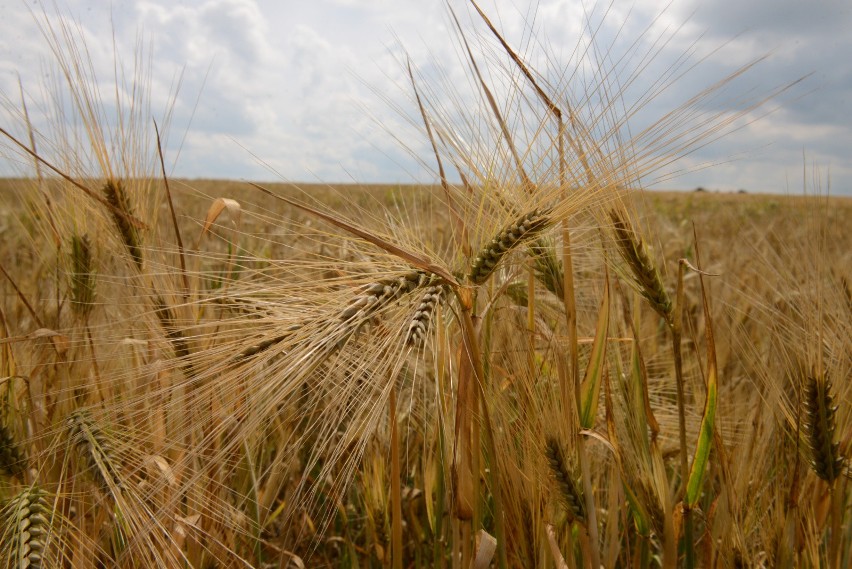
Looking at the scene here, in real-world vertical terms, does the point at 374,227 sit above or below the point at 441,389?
above

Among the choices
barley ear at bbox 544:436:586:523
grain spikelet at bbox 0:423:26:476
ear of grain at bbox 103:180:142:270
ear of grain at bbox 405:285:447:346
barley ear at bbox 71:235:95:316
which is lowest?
barley ear at bbox 544:436:586:523

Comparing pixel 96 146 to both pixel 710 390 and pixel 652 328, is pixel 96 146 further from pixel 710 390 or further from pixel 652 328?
pixel 652 328

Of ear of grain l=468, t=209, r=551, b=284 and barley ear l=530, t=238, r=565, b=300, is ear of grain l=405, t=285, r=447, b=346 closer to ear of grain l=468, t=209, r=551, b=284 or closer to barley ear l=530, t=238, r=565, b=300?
ear of grain l=468, t=209, r=551, b=284

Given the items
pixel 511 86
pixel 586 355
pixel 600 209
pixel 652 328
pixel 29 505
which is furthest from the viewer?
pixel 652 328

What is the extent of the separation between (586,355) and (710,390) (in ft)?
1.82

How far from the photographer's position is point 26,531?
94 centimetres

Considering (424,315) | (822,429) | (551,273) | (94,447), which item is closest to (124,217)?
(94,447)

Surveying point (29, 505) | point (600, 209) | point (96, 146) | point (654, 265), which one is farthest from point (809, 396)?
point (96, 146)

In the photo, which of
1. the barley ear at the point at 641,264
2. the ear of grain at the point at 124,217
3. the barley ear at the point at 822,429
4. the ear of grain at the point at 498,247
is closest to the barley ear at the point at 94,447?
the ear of grain at the point at 124,217

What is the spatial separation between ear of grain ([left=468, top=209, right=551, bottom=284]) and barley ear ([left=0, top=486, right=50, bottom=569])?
81 cm

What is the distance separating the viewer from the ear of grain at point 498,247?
101cm

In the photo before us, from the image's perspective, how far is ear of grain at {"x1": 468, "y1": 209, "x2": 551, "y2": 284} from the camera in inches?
39.7

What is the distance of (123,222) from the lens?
54.6 inches

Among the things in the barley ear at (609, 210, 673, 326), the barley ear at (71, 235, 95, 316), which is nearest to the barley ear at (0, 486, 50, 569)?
the barley ear at (71, 235, 95, 316)
